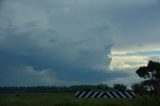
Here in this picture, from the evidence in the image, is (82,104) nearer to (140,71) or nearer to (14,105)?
(14,105)

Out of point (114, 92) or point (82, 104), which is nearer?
point (114, 92)

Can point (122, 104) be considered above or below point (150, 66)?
below

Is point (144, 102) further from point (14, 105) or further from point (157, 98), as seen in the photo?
point (14, 105)

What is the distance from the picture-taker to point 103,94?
2300 centimetres

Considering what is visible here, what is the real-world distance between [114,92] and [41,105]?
26.8ft

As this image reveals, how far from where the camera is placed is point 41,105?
29.8 metres

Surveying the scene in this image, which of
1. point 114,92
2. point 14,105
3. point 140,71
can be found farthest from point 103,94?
point 140,71

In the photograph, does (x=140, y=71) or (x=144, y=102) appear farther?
(x=140, y=71)

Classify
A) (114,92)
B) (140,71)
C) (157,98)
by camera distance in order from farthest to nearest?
(140,71) < (157,98) < (114,92)

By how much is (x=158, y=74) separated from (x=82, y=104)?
93.0 feet

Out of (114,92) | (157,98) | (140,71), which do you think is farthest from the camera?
(140,71)

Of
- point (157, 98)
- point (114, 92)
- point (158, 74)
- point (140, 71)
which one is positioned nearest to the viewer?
point (114, 92)

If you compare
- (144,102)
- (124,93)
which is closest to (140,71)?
(144,102)

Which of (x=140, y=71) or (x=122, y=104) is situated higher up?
(x=140, y=71)
